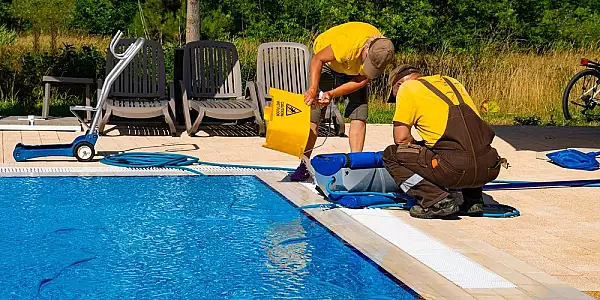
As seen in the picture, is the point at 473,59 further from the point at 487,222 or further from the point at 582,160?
the point at 487,222

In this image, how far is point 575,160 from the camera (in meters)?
9.01

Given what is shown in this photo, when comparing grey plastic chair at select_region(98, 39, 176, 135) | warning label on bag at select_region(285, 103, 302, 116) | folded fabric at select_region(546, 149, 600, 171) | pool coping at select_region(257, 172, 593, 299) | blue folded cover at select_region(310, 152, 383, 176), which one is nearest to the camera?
pool coping at select_region(257, 172, 593, 299)

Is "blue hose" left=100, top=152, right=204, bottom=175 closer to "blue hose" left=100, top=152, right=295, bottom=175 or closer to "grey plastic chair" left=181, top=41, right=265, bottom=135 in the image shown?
"blue hose" left=100, top=152, right=295, bottom=175

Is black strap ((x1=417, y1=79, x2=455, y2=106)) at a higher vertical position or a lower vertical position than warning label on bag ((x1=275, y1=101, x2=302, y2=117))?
higher

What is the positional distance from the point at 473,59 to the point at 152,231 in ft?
37.8

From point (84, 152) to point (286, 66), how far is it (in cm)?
417

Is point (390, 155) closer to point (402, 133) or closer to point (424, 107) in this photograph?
point (402, 133)

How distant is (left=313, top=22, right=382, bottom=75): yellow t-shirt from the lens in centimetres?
696

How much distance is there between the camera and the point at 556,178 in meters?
8.30

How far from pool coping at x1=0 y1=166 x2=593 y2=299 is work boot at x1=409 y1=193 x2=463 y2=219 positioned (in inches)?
2.2

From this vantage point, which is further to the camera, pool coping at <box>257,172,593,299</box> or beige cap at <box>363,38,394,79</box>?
beige cap at <box>363,38,394,79</box>

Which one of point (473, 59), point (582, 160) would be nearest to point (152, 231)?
point (582, 160)

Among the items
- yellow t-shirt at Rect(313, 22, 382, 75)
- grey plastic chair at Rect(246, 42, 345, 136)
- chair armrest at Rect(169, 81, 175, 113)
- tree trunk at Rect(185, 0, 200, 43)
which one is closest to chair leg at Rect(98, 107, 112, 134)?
chair armrest at Rect(169, 81, 175, 113)

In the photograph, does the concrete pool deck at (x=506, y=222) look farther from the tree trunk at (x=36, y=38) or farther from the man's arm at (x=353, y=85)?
the tree trunk at (x=36, y=38)
